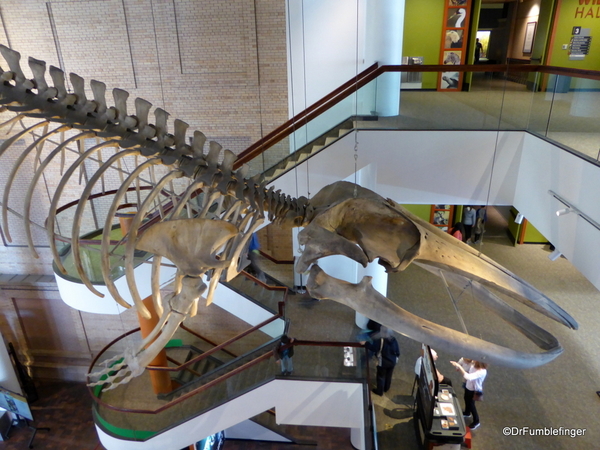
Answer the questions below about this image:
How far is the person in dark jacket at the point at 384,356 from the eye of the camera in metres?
5.29

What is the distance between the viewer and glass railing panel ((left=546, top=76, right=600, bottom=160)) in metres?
4.45

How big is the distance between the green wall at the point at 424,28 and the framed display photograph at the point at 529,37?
2.05 meters

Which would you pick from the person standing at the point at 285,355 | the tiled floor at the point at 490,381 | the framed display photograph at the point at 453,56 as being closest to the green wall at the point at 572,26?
the framed display photograph at the point at 453,56

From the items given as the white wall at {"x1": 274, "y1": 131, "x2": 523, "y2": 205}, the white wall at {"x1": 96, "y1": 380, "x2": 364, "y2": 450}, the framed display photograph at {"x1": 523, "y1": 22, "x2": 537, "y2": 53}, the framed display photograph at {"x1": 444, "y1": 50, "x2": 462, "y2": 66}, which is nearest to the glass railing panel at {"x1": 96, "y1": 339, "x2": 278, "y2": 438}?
the white wall at {"x1": 96, "y1": 380, "x2": 364, "y2": 450}

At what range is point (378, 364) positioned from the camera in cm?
553

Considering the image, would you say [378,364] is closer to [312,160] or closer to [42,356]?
[312,160]

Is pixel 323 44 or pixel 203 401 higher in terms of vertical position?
pixel 323 44

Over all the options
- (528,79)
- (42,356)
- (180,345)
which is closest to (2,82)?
(528,79)

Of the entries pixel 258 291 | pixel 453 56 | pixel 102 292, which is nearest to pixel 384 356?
pixel 258 291

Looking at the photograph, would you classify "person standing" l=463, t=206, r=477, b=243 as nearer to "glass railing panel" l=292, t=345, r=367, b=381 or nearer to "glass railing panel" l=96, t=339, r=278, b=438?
"glass railing panel" l=292, t=345, r=367, b=381

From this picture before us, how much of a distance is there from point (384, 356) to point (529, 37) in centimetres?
844

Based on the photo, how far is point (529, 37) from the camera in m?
9.59

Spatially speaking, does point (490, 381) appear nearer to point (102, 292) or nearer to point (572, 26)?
point (102, 292)

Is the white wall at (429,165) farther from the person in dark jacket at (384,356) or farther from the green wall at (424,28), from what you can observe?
the green wall at (424,28)
